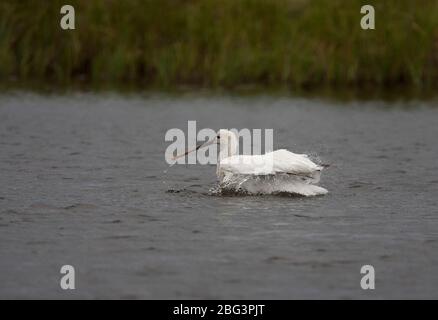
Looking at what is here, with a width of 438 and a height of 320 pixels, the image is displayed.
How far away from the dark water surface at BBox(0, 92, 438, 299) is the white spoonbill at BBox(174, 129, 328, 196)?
0.17m

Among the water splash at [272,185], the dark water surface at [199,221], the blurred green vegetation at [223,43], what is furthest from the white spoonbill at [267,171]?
the blurred green vegetation at [223,43]

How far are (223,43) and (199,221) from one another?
13530 mm

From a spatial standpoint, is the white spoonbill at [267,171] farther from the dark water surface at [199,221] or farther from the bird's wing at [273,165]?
the dark water surface at [199,221]

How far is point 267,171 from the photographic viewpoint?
11242mm

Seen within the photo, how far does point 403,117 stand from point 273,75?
178 inches

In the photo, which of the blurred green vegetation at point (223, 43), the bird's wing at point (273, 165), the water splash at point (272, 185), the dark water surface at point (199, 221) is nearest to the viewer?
the dark water surface at point (199, 221)

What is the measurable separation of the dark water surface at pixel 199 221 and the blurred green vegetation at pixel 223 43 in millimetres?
5015

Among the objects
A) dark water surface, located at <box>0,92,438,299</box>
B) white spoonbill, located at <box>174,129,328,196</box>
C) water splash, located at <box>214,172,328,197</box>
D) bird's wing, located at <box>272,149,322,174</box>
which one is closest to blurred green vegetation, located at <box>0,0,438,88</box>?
dark water surface, located at <box>0,92,438,299</box>

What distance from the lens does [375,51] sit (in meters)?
23.3

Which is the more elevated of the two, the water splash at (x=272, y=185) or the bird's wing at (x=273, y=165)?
the bird's wing at (x=273, y=165)

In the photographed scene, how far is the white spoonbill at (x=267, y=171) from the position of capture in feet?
37.1

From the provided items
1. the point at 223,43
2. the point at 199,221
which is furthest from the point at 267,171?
the point at 223,43
